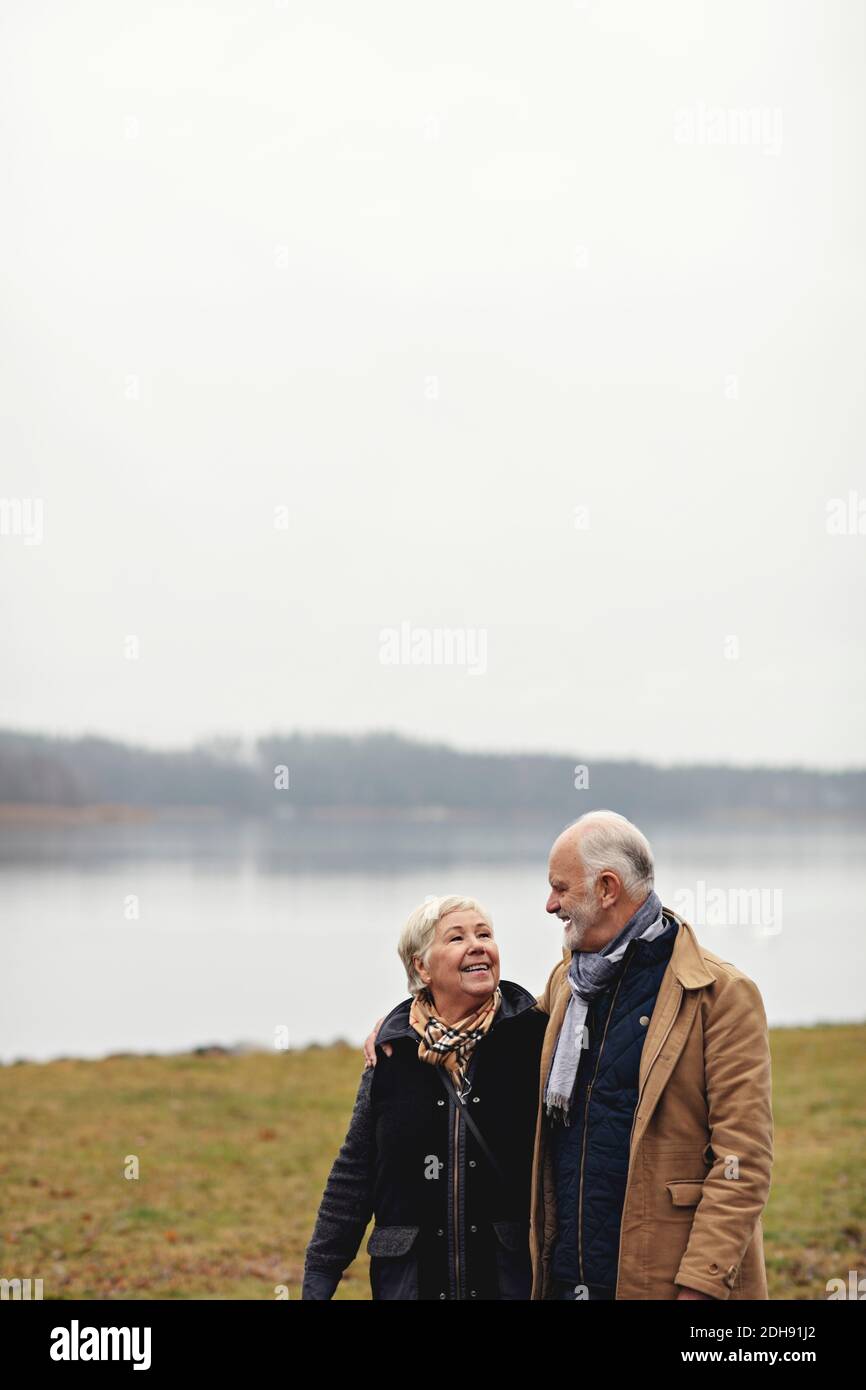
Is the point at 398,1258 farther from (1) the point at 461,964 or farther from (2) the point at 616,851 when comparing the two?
(2) the point at 616,851

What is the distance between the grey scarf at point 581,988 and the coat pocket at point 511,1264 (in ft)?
0.97

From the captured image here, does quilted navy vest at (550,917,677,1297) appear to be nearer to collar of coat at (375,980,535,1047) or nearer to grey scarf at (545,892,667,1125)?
grey scarf at (545,892,667,1125)

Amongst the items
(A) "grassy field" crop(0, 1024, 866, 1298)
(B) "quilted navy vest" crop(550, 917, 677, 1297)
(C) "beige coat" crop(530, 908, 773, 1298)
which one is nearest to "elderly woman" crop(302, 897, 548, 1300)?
(B) "quilted navy vest" crop(550, 917, 677, 1297)

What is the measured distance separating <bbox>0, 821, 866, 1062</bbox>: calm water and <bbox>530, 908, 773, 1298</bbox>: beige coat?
222 inches

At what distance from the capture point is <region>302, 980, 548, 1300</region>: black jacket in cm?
286

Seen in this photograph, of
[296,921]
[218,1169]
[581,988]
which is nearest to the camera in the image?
[581,988]

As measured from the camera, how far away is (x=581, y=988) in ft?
9.29

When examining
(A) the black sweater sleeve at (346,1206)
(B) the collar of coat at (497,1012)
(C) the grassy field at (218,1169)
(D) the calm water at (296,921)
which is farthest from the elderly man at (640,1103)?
(D) the calm water at (296,921)

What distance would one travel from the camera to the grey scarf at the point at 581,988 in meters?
2.77

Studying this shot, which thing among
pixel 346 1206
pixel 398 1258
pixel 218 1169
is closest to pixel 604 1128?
pixel 398 1258

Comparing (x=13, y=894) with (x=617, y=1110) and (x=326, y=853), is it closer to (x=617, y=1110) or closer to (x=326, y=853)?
(x=326, y=853)

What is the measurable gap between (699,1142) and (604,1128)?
20cm
